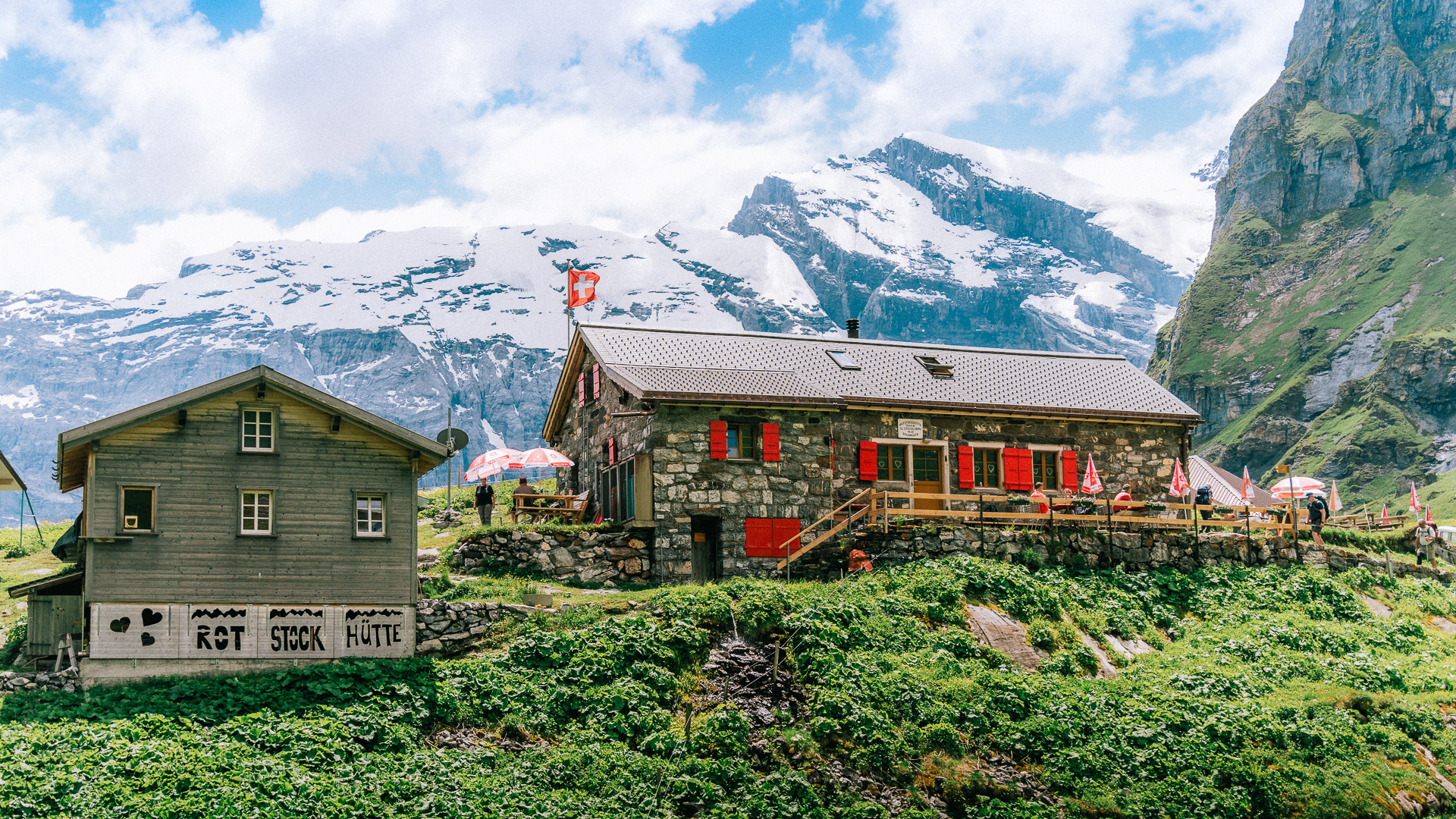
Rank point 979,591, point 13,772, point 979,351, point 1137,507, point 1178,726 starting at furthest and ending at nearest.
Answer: point 979,351 < point 1137,507 < point 979,591 < point 1178,726 < point 13,772

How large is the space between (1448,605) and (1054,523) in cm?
1169

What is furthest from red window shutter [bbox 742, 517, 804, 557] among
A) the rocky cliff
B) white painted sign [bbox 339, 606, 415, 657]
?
the rocky cliff

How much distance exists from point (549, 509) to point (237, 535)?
38.9 ft

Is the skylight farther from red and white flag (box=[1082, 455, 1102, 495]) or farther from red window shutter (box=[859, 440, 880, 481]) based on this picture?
red and white flag (box=[1082, 455, 1102, 495])

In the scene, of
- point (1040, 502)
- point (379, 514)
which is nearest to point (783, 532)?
point (1040, 502)

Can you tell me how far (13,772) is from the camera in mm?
18844

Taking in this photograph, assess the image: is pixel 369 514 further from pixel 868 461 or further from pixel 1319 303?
pixel 1319 303

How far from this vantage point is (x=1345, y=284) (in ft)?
555

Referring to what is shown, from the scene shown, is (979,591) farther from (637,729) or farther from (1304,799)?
(637,729)

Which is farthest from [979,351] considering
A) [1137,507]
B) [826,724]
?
[826,724]

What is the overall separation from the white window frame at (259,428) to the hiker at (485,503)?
11.6 metres

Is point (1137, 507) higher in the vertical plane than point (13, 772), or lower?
higher

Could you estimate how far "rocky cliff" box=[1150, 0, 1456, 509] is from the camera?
13862 cm

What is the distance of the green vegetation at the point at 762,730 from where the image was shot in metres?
20.1
